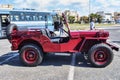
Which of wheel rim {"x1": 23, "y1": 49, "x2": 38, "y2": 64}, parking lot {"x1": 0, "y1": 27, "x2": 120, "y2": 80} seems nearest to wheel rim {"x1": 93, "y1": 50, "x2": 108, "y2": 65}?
parking lot {"x1": 0, "y1": 27, "x2": 120, "y2": 80}

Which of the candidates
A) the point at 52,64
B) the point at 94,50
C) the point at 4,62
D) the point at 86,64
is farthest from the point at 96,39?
the point at 4,62

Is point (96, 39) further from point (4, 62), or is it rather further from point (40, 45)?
point (4, 62)

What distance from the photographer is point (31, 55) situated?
962 cm

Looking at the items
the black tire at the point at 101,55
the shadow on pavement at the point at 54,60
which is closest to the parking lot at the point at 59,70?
the shadow on pavement at the point at 54,60

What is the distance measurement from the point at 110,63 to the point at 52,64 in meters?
2.02

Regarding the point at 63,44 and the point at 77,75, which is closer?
the point at 77,75

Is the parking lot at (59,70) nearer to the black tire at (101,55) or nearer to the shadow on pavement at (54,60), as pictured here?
the shadow on pavement at (54,60)

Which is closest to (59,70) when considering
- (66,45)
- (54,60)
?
(66,45)

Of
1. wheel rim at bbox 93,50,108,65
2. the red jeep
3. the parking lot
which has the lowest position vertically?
the parking lot

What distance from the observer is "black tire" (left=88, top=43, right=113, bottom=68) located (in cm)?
918

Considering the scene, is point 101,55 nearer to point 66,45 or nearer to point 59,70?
point 66,45

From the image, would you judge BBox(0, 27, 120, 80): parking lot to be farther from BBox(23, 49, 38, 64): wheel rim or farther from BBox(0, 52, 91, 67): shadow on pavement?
BBox(23, 49, 38, 64): wheel rim

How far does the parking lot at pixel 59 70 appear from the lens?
307 inches

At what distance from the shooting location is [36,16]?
25422 mm
